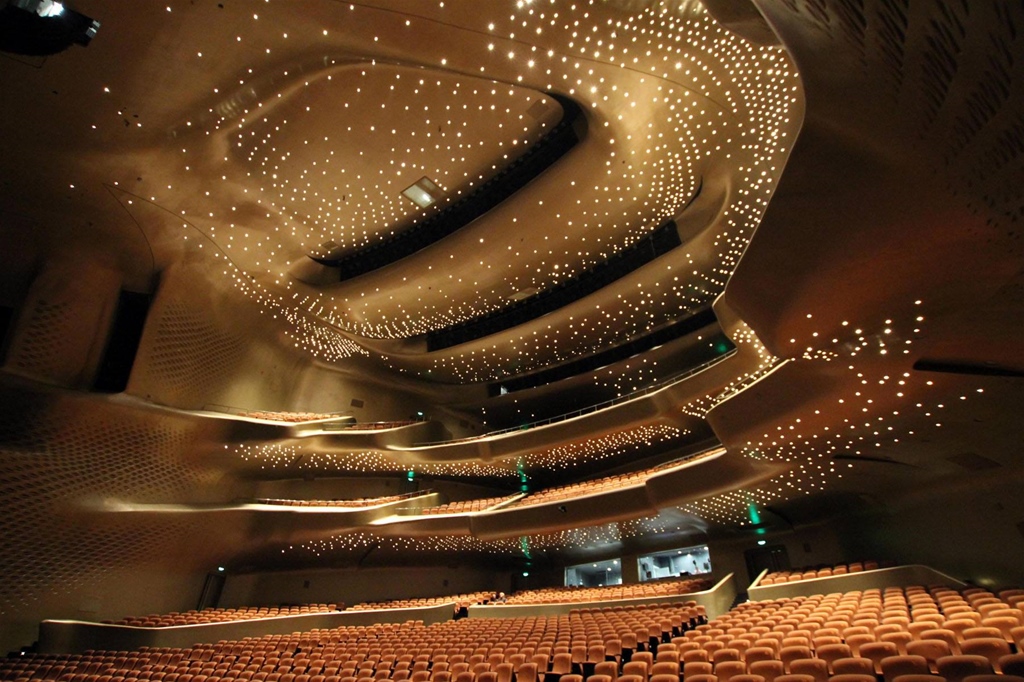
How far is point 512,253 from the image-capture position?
1311 centimetres

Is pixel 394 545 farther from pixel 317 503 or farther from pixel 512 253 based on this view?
pixel 512 253

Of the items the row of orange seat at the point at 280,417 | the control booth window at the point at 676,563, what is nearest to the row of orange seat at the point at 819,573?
the control booth window at the point at 676,563

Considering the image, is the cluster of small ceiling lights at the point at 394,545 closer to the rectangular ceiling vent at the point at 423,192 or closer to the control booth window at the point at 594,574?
the control booth window at the point at 594,574

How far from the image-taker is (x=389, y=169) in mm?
11070

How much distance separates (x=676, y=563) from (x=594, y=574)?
2975mm

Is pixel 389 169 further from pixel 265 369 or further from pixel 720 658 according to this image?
pixel 720 658

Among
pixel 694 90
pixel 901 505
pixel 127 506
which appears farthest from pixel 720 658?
pixel 127 506

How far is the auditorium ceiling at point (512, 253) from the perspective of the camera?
409cm

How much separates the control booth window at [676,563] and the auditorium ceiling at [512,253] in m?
0.98

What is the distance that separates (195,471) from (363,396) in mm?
6669

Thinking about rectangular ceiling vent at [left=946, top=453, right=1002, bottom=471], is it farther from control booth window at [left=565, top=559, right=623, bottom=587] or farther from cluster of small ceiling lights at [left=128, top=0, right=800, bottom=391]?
control booth window at [left=565, top=559, right=623, bottom=587]

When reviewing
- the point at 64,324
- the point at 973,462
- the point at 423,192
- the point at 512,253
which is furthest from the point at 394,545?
the point at 973,462

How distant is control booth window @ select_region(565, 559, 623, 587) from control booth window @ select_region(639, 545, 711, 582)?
3.14 feet

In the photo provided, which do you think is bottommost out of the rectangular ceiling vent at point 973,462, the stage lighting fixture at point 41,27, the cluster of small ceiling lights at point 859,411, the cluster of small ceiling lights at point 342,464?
the rectangular ceiling vent at point 973,462
